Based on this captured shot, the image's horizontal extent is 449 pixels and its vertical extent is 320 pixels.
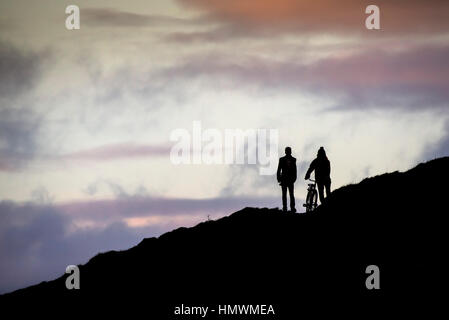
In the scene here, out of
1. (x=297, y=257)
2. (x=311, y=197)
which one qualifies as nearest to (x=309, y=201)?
(x=311, y=197)

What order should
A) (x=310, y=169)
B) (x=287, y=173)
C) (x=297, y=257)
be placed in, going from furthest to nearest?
1. (x=310, y=169)
2. (x=287, y=173)
3. (x=297, y=257)

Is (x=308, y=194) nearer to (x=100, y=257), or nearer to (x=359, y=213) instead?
(x=359, y=213)

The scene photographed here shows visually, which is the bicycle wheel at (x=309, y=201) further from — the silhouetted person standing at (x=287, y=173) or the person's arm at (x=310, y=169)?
the silhouetted person standing at (x=287, y=173)

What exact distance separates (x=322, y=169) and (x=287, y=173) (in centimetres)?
170

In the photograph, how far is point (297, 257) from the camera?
30.2 m

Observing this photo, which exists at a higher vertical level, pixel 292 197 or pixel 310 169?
pixel 310 169

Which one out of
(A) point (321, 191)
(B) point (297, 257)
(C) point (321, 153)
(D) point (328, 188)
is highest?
(C) point (321, 153)

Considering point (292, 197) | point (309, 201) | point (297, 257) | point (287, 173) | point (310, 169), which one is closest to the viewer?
point (297, 257)

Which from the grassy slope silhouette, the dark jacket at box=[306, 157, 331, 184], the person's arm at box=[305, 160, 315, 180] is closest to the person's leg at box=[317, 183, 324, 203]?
the dark jacket at box=[306, 157, 331, 184]

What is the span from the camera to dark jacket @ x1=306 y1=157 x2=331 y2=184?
115 feet

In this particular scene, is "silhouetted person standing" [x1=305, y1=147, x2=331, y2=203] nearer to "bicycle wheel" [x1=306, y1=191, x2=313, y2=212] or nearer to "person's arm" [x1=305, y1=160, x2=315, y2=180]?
"person's arm" [x1=305, y1=160, x2=315, y2=180]

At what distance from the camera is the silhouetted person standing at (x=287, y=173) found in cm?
3503

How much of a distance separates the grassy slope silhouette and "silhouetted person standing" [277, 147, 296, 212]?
4.04 ft

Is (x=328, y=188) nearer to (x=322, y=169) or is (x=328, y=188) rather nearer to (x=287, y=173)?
(x=322, y=169)
